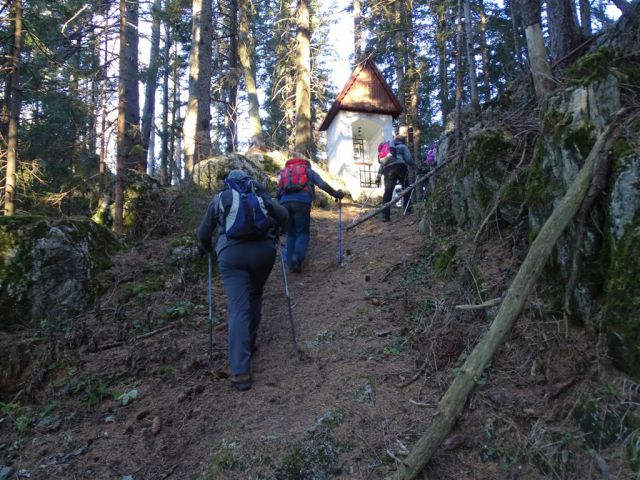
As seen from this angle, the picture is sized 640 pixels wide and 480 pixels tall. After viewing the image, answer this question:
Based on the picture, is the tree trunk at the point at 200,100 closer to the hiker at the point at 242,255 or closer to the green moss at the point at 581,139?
the hiker at the point at 242,255

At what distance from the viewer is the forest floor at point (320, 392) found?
9.61ft

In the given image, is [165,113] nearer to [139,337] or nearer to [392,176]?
[392,176]

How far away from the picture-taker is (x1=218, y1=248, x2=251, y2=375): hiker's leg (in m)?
4.16

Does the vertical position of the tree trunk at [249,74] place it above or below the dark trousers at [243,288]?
above

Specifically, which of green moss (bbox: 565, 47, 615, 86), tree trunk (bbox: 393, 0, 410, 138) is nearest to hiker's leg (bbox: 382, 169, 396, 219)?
tree trunk (bbox: 393, 0, 410, 138)

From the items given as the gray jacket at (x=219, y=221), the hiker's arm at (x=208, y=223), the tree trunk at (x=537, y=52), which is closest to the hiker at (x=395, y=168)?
the tree trunk at (x=537, y=52)

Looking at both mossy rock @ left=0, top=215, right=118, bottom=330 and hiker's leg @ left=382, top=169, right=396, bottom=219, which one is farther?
hiker's leg @ left=382, top=169, right=396, bottom=219

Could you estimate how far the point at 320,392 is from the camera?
3.87 m

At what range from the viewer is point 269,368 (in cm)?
448

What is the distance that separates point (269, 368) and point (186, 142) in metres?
10.5

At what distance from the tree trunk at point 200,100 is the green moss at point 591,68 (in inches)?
385

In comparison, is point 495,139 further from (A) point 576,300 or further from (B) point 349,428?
(B) point 349,428

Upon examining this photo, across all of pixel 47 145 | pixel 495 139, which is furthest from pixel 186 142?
pixel 495 139

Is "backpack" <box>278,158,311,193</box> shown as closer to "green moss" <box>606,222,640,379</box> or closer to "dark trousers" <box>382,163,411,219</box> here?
"dark trousers" <box>382,163,411,219</box>
